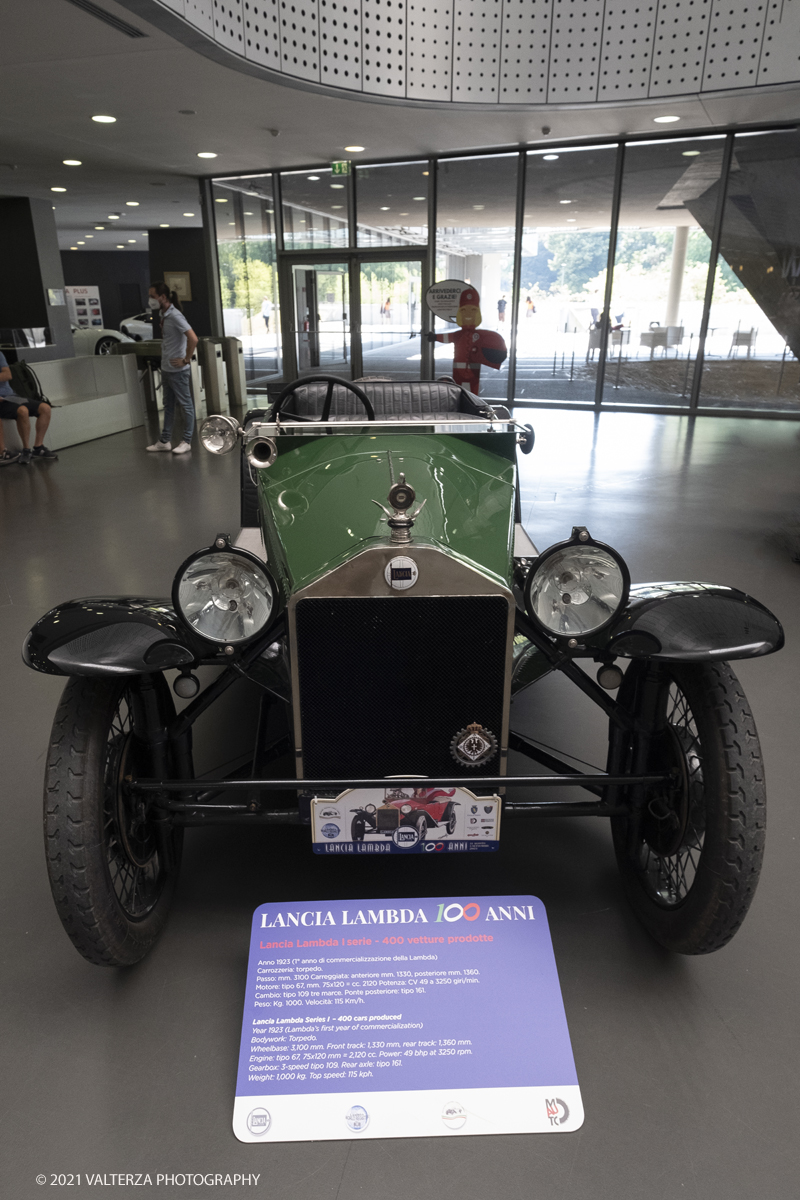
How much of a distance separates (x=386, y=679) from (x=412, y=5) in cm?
702

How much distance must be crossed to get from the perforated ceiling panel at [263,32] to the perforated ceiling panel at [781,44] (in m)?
3.98

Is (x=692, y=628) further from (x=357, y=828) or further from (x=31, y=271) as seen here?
(x=31, y=271)

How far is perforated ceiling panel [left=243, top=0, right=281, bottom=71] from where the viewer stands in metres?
5.39

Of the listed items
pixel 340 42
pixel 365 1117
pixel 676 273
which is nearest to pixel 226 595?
pixel 365 1117

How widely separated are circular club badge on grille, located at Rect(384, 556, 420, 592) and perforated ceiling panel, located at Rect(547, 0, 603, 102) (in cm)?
713

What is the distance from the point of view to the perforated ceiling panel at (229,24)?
5.03m

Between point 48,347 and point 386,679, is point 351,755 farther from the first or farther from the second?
point 48,347

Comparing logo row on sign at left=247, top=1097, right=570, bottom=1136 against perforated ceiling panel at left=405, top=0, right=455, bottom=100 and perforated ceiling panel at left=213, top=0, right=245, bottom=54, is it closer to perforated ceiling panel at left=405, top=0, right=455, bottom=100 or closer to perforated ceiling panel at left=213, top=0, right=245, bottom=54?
perforated ceiling panel at left=213, top=0, right=245, bottom=54

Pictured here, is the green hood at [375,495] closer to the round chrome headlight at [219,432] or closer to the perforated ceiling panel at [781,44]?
the round chrome headlight at [219,432]

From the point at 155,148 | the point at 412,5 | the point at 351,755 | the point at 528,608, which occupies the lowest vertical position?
the point at 351,755

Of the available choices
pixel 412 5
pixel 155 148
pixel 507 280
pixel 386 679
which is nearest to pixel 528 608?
pixel 386 679

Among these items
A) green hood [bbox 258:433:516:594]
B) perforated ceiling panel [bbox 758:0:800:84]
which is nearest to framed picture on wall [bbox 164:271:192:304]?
perforated ceiling panel [bbox 758:0:800:84]

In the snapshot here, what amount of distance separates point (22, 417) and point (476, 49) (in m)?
5.48

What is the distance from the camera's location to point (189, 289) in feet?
48.6
